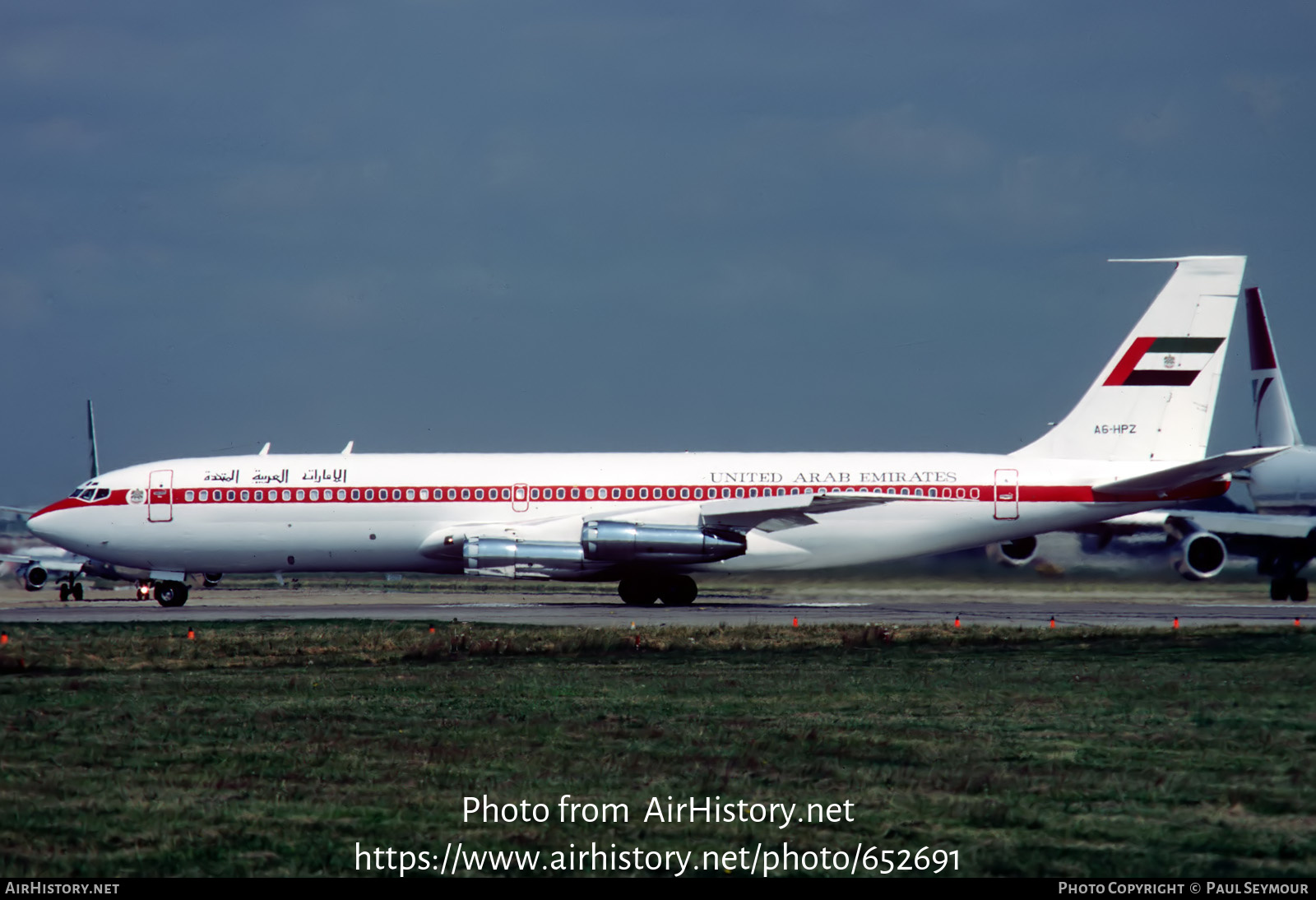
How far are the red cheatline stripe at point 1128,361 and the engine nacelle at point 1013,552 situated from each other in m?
4.84

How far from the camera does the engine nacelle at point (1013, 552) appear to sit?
38562 millimetres

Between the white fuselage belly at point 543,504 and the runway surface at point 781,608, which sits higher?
the white fuselage belly at point 543,504

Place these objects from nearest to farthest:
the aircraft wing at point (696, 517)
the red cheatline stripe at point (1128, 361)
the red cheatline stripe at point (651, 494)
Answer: the aircraft wing at point (696, 517) → the red cheatline stripe at point (651, 494) → the red cheatline stripe at point (1128, 361)

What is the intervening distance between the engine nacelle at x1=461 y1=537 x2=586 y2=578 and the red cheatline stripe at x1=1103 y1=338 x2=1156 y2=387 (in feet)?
49.2

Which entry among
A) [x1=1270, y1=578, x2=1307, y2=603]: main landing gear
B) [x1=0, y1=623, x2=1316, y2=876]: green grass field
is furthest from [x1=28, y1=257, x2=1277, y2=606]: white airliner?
[x1=0, y1=623, x2=1316, y2=876]: green grass field

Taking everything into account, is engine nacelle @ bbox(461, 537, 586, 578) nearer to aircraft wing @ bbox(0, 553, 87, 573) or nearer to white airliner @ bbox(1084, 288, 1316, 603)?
white airliner @ bbox(1084, 288, 1316, 603)

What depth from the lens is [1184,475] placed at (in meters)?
33.7

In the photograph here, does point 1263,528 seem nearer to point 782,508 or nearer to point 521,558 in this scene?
point 782,508

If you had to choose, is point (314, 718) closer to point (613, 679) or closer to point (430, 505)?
point (613, 679)

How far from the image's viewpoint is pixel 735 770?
10641mm

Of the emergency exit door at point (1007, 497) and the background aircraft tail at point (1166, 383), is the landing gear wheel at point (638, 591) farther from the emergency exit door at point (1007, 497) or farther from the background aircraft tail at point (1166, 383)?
the background aircraft tail at point (1166, 383)

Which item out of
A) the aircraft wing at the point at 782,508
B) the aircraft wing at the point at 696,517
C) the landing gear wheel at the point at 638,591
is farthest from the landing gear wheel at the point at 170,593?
the aircraft wing at the point at 782,508

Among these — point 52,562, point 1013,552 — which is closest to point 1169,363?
point 1013,552

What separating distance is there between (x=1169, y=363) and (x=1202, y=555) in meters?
5.18
